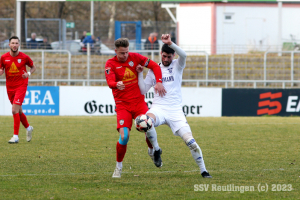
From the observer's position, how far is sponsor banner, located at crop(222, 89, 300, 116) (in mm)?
17891

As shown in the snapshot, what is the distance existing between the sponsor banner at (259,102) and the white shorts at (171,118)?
11.6m

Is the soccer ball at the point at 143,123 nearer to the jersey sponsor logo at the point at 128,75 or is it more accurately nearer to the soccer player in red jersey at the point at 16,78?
the jersey sponsor logo at the point at 128,75

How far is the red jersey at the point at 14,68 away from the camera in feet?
33.5

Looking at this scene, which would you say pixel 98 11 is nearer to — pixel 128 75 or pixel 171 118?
pixel 128 75

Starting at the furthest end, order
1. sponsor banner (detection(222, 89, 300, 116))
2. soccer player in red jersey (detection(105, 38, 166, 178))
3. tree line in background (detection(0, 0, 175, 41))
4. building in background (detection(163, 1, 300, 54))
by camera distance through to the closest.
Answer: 1. tree line in background (detection(0, 0, 175, 41))
2. building in background (detection(163, 1, 300, 54))
3. sponsor banner (detection(222, 89, 300, 116))
4. soccer player in red jersey (detection(105, 38, 166, 178))

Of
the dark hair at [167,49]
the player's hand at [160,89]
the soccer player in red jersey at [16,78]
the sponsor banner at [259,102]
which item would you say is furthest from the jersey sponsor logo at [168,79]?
the sponsor banner at [259,102]

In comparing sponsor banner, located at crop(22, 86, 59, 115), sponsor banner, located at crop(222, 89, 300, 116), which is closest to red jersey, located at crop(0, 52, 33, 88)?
sponsor banner, located at crop(22, 86, 59, 115)

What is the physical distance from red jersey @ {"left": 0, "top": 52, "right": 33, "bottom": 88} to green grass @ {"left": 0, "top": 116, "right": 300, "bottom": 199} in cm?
130

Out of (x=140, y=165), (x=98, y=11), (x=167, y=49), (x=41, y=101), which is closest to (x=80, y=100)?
(x=41, y=101)

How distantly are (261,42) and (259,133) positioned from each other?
16.2 m

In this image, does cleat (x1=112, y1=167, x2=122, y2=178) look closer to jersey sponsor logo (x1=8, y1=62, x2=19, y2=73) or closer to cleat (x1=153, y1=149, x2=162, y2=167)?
cleat (x1=153, y1=149, x2=162, y2=167)

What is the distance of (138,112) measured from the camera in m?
6.57

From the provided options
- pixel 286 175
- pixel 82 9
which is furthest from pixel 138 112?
pixel 82 9

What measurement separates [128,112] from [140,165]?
4.11 ft
